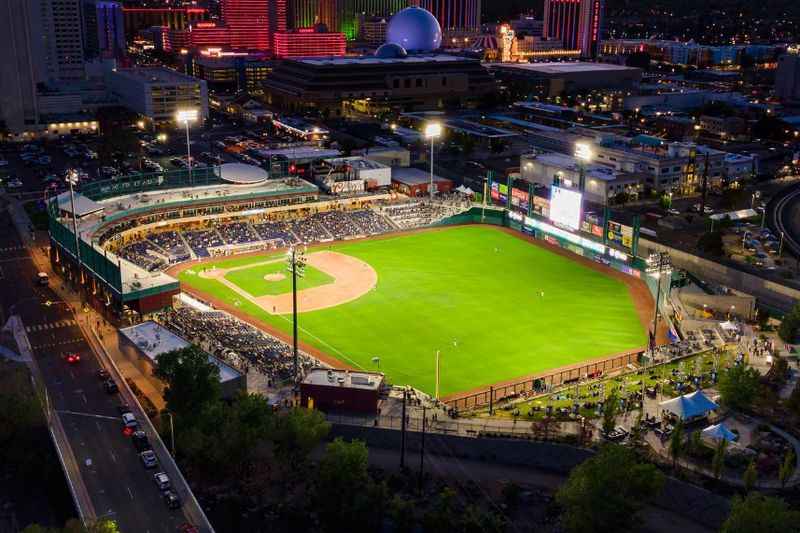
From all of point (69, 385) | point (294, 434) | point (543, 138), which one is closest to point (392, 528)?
point (294, 434)

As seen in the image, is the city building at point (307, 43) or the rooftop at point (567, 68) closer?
the rooftop at point (567, 68)

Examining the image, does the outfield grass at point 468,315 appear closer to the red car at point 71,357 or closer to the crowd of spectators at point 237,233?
the crowd of spectators at point 237,233

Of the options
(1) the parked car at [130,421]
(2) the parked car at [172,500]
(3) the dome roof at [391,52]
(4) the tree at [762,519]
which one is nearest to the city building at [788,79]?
(3) the dome roof at [391,52]

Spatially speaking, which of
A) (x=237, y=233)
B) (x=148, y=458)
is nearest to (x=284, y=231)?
(x=237, y=233)

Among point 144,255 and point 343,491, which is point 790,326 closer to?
point 343,491

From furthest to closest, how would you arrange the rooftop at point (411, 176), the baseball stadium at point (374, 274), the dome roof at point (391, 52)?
1. the dome roof at point (391, 52)
2. the rooftop at point (411, 176)
3. the baseball stadium at point (374, 274)

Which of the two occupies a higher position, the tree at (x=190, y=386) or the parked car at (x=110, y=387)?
the tree at (x=190, y=386)

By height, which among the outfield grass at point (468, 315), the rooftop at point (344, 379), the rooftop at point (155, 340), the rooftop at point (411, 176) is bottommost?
the outfield grass at point (468, 315)

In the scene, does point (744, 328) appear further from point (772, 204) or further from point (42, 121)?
point (42, 121)
